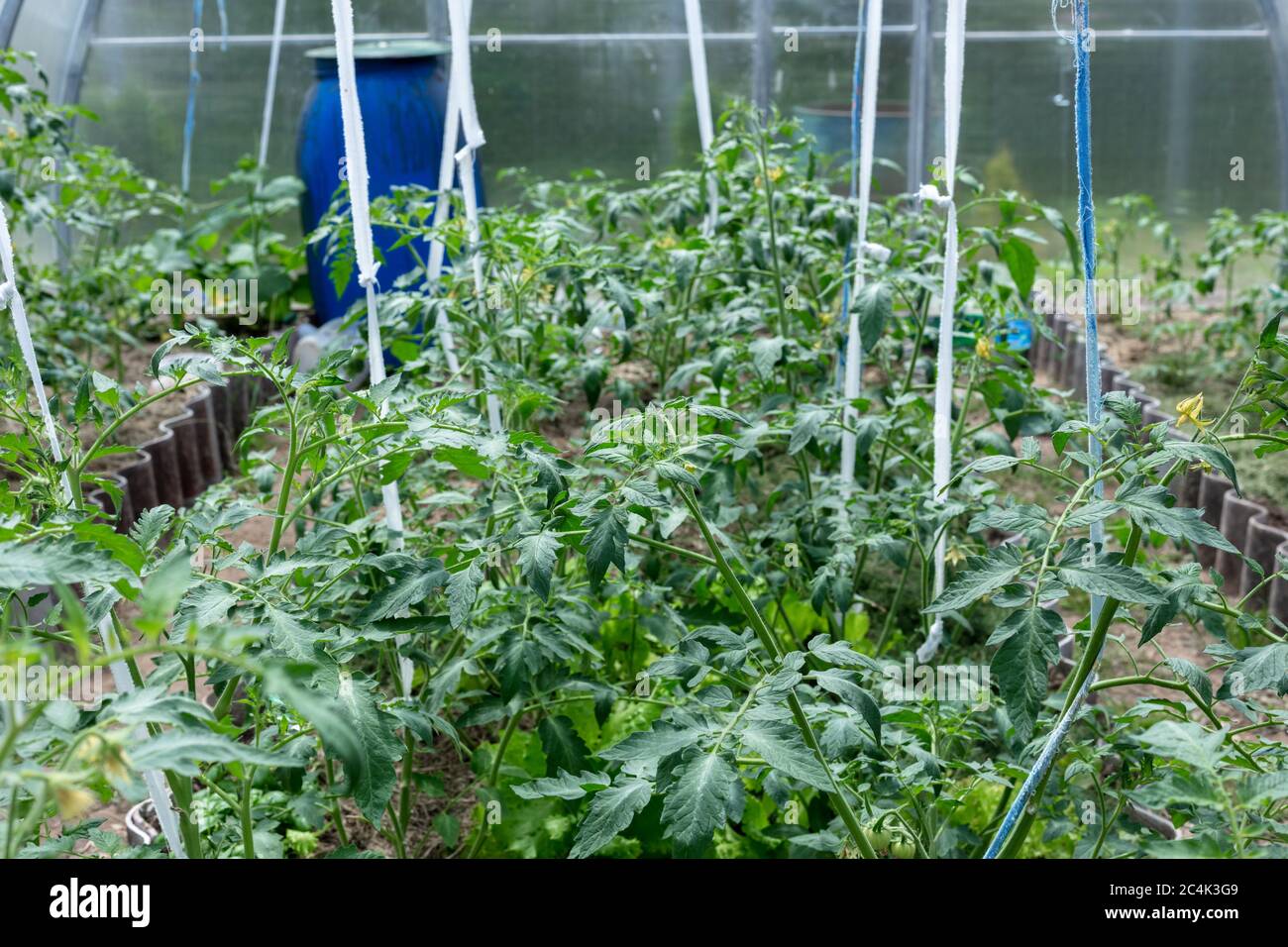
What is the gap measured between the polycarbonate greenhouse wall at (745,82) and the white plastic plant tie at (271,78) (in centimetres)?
5

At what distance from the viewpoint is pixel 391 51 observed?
498 centimetres

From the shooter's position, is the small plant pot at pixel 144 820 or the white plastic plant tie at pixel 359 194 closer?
the white plastic plant tie at pixel 359 194

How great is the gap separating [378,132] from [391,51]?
363 millimetres

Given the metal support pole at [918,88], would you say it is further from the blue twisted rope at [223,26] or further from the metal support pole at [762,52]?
the blue twisted rope at [223,26]

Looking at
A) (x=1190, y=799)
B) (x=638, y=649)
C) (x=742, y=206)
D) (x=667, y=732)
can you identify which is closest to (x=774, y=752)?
(x=667, y=732)

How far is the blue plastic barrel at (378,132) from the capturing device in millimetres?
4895

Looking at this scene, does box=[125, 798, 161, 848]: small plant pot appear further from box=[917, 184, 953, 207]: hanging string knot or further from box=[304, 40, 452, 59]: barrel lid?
box=[304, 40, 452, 59]: barrel lid

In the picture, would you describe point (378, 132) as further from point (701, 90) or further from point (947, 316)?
point (947, 316)

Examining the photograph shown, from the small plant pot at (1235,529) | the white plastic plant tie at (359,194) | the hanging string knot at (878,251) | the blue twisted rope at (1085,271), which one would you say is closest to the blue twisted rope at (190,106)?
the white plastic plant tie at (359,194)

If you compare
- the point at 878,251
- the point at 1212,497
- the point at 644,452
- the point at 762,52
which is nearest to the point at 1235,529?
the point at 1212,497

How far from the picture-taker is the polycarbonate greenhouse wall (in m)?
5.52

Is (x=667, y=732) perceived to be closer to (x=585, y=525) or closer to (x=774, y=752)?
(x=774, y=752)

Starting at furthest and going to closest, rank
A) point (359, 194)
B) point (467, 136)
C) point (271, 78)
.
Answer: point (271, 78), point (467, 136), point (359, 194)
